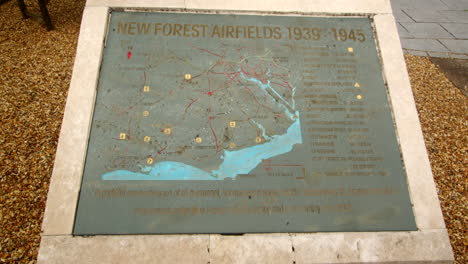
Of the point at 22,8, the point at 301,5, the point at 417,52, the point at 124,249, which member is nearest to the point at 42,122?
the point at 124,249

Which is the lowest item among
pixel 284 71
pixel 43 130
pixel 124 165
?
pixel 43 130

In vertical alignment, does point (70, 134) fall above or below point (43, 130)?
above

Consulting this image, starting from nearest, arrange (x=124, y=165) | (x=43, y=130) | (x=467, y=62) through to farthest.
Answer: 1. (x=124, y=165)
2. (x=43, y=130)
3. (x=467, y=62)

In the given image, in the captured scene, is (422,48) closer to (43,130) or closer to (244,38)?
(244,38)

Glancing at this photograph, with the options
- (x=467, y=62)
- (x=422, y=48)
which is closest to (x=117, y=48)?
(x=422, y=48)

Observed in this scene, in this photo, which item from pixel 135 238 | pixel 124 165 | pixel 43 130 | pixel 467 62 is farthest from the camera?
pixel 467 62

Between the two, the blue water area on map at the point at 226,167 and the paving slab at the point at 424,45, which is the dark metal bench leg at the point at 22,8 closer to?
the blue water area on map at the point at 226,167
